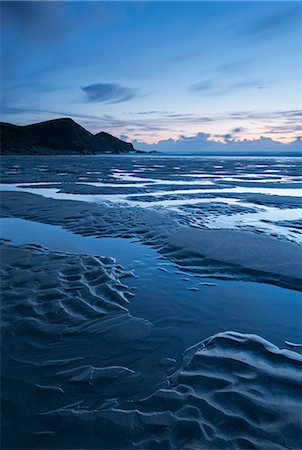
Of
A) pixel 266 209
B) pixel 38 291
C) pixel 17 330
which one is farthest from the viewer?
pixel 266 209

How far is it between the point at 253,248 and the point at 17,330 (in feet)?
16.1

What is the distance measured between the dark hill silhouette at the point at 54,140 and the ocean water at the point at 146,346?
90836mm

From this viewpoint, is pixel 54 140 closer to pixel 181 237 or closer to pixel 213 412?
pixel 181 237

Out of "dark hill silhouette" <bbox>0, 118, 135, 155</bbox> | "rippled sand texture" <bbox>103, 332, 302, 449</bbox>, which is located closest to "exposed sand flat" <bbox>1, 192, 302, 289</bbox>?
"rippled sand texture" <bbox>103, 332, 302, 449</bbox>

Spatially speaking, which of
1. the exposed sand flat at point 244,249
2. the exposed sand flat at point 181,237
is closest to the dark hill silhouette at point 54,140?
the exposed sand flat at point 181,237

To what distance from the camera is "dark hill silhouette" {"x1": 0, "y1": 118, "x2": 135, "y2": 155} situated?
4211 inches

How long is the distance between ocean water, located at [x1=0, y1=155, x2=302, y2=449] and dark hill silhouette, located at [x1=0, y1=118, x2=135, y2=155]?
90.8 metres

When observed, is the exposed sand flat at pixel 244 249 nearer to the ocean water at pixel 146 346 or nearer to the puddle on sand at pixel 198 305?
the ocean water at pixel 146 346

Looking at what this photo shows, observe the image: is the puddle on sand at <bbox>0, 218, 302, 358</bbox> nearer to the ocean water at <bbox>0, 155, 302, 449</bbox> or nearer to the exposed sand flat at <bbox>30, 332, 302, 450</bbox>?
the ocean water at <bbox>0, 155, 302, 449</bbox>

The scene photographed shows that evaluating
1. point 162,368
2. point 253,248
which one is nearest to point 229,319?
point 162,368

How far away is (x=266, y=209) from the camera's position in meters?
12.0

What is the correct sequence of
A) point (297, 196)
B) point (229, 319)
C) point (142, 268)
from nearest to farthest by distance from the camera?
point (229, 319), point (142, 268), point (297, 196)

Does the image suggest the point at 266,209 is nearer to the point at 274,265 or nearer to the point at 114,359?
the point at 274,265

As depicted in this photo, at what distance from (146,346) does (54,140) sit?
146 m
